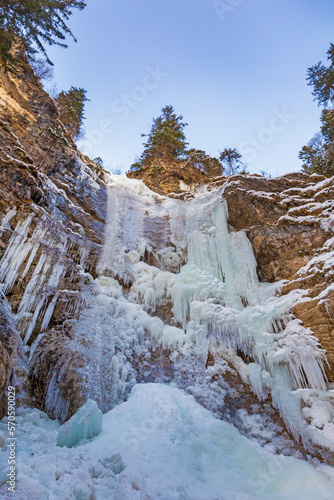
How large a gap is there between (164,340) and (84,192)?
7.28 metres

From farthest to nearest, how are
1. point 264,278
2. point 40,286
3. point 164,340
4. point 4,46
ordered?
point 264,278 → point 4,46 → point 164,340 → point 40,286

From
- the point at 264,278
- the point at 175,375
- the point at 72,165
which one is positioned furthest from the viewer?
the point at 72,165

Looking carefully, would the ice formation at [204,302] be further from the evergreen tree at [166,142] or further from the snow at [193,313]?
the evergreen tree at [166,142]

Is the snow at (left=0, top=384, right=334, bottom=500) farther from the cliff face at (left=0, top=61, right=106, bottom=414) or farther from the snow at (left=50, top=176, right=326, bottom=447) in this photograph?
the cliff face at (left=0, top=61, right=106, bottom=414)

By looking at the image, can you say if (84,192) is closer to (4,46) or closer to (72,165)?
(72,165)

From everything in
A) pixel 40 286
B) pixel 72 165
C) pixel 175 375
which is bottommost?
pixel 175 375

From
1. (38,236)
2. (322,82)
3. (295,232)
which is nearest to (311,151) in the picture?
(322,82)

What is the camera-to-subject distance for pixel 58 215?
28.5ft

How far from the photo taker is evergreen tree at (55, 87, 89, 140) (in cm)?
1688

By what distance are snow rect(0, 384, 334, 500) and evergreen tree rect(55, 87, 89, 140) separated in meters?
17.0

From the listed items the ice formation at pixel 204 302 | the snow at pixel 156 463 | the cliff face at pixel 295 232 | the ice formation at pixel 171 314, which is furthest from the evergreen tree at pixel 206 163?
the snow at pixel 156 463

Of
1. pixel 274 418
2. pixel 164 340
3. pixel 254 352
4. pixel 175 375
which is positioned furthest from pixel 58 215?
pixel 274 418

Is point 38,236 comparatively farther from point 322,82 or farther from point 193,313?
point 322,82

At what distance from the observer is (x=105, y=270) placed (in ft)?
30.3
